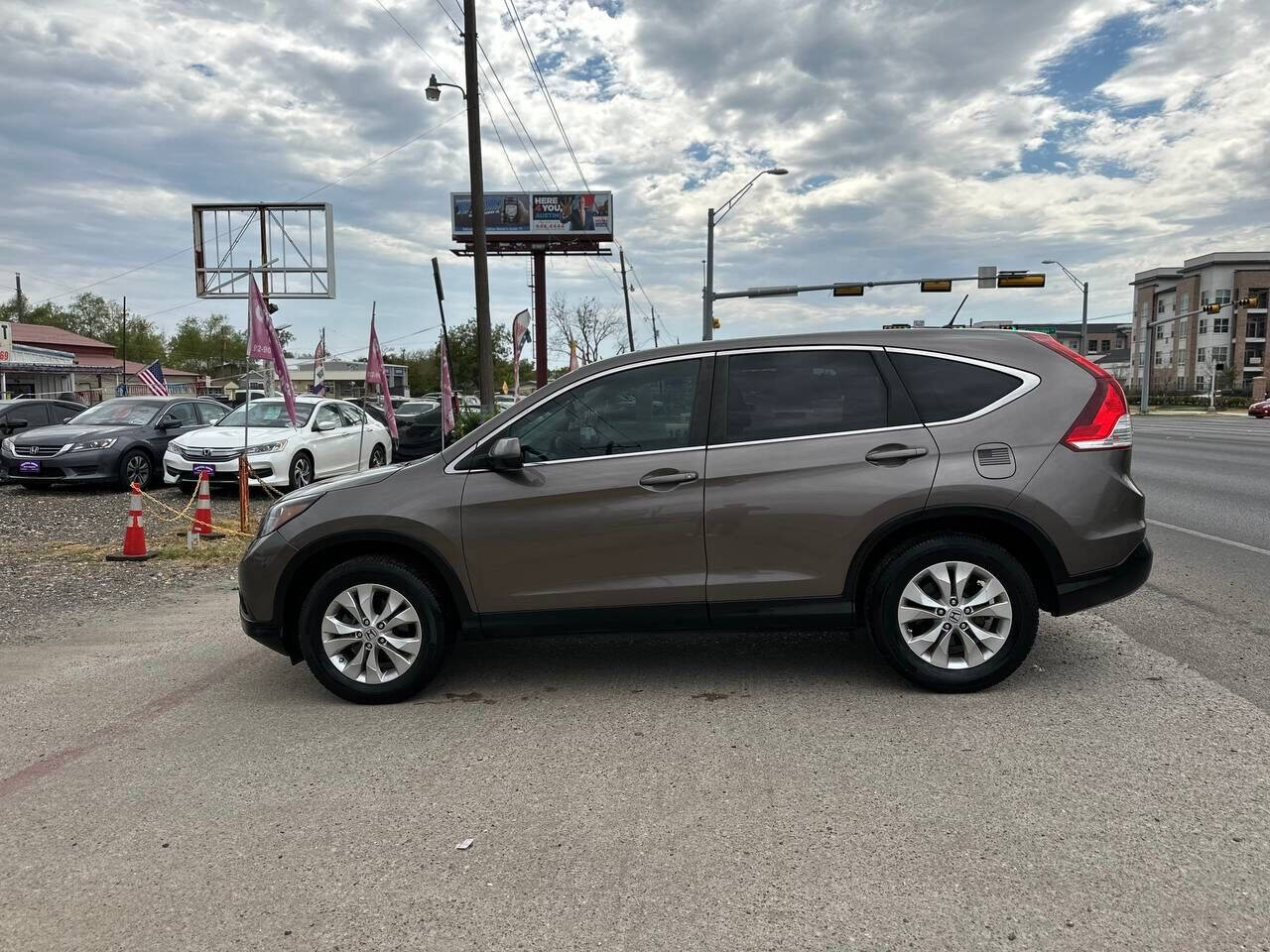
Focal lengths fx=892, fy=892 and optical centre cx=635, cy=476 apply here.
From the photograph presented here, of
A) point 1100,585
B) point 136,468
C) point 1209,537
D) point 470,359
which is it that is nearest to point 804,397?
point 1100,585

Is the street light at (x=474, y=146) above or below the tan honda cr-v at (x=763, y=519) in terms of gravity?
above

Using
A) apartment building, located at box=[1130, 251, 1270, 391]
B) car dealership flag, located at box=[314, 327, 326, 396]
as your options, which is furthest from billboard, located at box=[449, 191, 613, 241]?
apartment building, located at box=[1130, 251, 1270, 391]

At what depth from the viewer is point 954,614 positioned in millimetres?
4418

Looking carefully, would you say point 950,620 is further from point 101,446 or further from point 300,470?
point 101,446

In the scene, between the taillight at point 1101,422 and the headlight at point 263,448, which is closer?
the taillight at point 1101,422

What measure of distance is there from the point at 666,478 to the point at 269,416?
1194 centimetres

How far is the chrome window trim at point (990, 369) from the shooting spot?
14.7 ft

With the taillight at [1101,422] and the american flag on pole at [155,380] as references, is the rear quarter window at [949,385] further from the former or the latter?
the american flag on pole at [155,380]

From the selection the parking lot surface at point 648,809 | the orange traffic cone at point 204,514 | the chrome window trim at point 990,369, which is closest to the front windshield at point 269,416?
the orange traffic cone at point 204,514

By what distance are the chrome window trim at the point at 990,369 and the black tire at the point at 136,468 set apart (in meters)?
13.3

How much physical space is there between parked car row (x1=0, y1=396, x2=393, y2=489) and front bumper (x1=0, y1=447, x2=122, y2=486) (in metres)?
0.01

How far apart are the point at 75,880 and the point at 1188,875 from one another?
11.9 ft

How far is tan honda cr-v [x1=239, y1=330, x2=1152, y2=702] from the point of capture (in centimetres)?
440

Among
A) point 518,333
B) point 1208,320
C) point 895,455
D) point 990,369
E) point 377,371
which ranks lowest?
point 895,455
